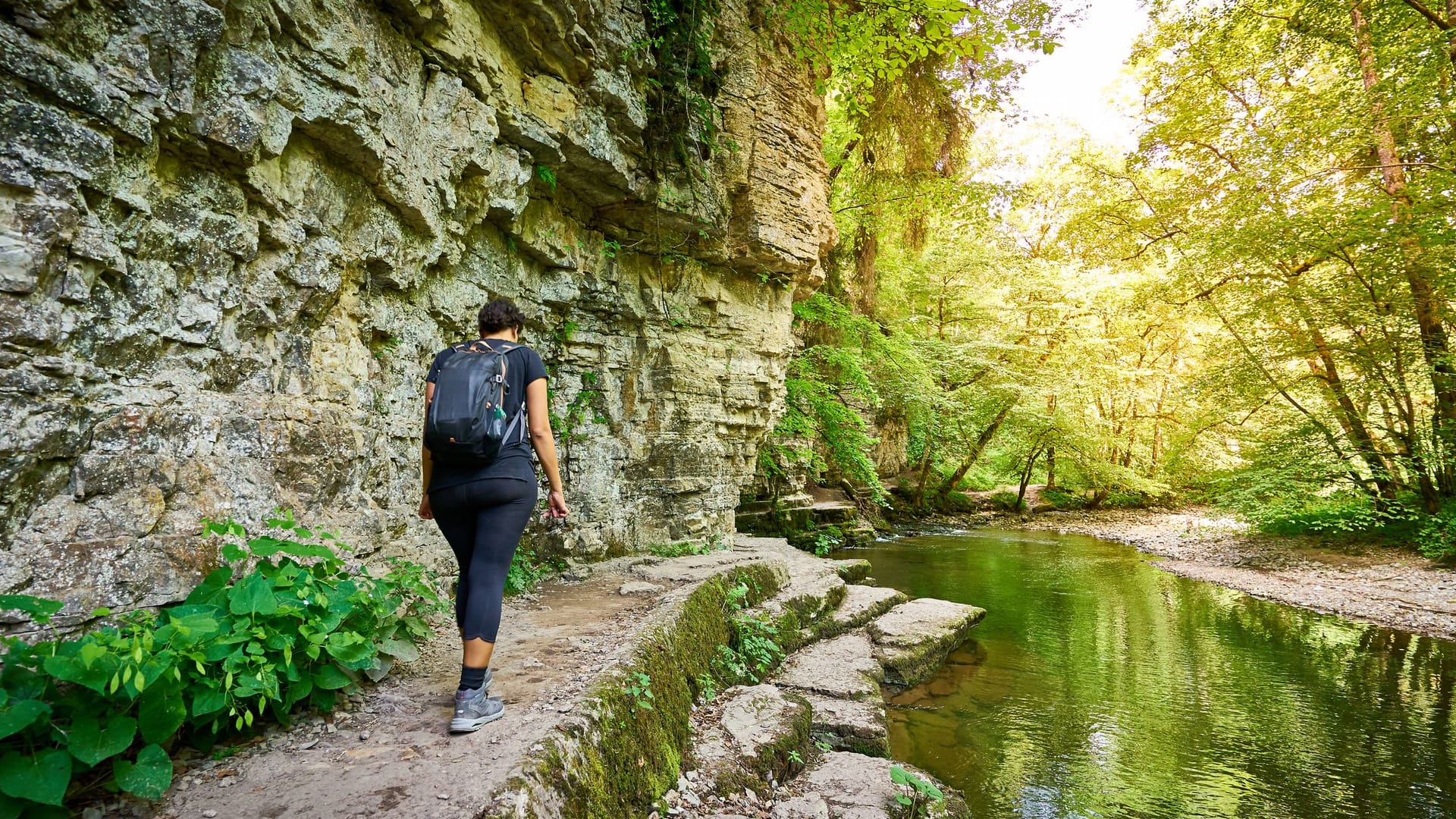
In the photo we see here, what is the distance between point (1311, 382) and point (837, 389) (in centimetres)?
958

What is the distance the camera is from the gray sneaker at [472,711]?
2.55 meters

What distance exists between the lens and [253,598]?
2.40 metres

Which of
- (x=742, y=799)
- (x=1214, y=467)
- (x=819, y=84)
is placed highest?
(x=819, y=84)

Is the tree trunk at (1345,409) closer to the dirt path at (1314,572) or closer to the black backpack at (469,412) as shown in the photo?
the dirt path at (1314,572)

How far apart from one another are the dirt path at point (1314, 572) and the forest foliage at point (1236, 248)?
0.62 meters

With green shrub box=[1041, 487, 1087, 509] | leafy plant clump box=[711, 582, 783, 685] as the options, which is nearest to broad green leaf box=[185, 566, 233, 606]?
leafy plant clump box=[711, 582, 783, 685]

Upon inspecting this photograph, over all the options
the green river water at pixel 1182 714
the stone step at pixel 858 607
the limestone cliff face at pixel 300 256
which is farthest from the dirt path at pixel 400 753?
the stone step at pixel 858 607

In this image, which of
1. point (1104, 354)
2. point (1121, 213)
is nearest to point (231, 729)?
point (1121, 213)

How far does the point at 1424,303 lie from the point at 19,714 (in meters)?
16.7

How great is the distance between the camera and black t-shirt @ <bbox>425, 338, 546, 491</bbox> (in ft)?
8.94

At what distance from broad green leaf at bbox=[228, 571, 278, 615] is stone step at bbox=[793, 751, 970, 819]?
294 cm

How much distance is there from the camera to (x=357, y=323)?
4.08 metres

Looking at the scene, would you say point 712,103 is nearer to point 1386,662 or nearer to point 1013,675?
point 1013,675

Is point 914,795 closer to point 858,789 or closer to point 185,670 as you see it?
point 858,789
